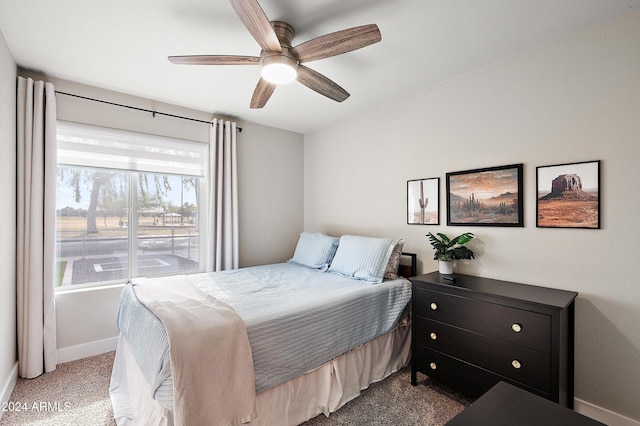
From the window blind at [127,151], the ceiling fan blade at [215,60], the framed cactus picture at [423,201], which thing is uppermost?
the ceiling fan blade at [215,60]

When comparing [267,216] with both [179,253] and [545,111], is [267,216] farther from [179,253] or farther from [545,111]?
[545,111]

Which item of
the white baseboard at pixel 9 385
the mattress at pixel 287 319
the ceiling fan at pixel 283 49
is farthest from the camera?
the white baseboard at pixel 9 385

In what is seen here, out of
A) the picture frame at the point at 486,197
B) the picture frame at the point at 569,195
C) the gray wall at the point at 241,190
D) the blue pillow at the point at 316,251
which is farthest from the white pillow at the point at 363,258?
the gray wall at the point at 241,190

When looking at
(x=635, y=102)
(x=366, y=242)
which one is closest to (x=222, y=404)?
(x=366, y=242)

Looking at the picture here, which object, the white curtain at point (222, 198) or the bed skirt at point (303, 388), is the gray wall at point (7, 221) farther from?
the white curtain at point (222, 198)

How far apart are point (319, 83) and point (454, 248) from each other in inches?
68.4

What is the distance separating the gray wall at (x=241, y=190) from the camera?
107 inches

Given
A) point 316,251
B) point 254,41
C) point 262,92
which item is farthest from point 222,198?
point 254,41

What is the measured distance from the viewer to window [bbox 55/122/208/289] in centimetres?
280

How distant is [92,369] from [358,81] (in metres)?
3.51

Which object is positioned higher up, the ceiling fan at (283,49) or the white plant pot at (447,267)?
the ceiling fan at (283,49)

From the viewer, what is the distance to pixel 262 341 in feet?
5.51

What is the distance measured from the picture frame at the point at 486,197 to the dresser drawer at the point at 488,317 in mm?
737

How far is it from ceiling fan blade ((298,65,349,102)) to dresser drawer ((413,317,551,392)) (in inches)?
75.1
